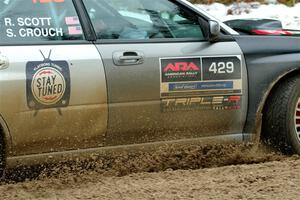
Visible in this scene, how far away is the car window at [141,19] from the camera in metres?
4.76

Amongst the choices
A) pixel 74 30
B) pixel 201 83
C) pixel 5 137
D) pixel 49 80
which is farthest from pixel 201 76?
pixel 5 137

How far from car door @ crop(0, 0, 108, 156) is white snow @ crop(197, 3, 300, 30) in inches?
397

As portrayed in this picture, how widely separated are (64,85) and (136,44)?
0.71m

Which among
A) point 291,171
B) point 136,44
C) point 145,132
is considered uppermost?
point 136,44

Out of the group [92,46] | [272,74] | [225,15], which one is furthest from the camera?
[225,15]

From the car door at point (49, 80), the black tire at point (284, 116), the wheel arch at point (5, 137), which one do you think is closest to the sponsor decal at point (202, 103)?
the black tire at point (284, 116)

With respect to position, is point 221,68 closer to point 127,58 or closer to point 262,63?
point 262,63

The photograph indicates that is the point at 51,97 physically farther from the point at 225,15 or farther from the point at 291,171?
the point at 225,15

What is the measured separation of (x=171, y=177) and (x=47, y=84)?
1188 millimetres

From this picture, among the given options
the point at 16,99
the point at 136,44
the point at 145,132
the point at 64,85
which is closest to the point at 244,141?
the point at 145,132

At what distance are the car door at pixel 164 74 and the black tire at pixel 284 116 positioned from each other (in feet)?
0.85

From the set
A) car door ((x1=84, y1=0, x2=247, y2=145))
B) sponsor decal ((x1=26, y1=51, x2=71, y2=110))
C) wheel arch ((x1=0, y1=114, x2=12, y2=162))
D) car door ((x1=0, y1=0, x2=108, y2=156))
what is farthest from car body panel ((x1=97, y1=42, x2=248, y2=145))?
wheel arch ((x1=0, y1=114, x2=12, y2=162))

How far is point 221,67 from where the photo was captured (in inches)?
193

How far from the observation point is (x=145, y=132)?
475cm
